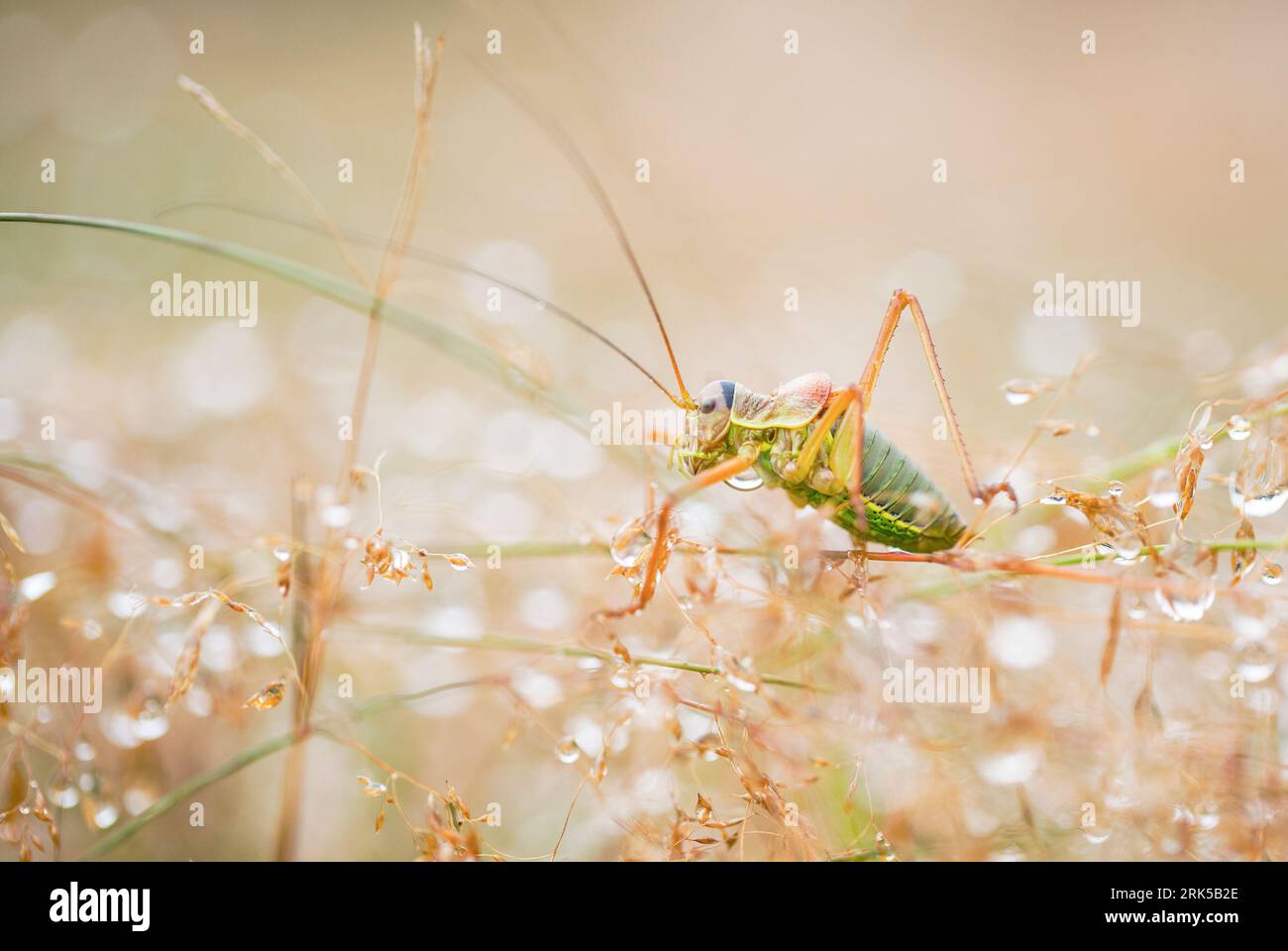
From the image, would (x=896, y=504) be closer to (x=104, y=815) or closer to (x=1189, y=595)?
(x=1189, y=595)

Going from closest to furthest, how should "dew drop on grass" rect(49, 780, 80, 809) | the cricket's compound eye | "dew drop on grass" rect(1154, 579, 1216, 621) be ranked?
"dew drop on grass" rect(1154, 579, 1216, 621)
"dew drop on grass" rect(49, 780, 80, 809)
the cricket's compound eye

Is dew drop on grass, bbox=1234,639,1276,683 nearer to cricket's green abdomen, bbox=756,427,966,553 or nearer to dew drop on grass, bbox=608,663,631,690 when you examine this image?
cricket's green abdomen, bbox=756,427,966,553

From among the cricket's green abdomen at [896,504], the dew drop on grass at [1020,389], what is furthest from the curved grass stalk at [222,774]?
the dew drop on grass at [1020,389]

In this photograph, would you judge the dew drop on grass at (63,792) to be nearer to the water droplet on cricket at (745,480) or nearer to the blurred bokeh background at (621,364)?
the blurred bokeh background at (621,364)

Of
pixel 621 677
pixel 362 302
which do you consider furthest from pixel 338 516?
pixel 621 677

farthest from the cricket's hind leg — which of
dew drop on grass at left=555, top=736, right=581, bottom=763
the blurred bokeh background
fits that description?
dew drop on grass at left=555, top=736, right=581, bottom=763

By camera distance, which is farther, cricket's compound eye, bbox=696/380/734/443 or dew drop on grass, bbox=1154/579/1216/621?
cricket's compound eye, bbox=696/380/734/443
